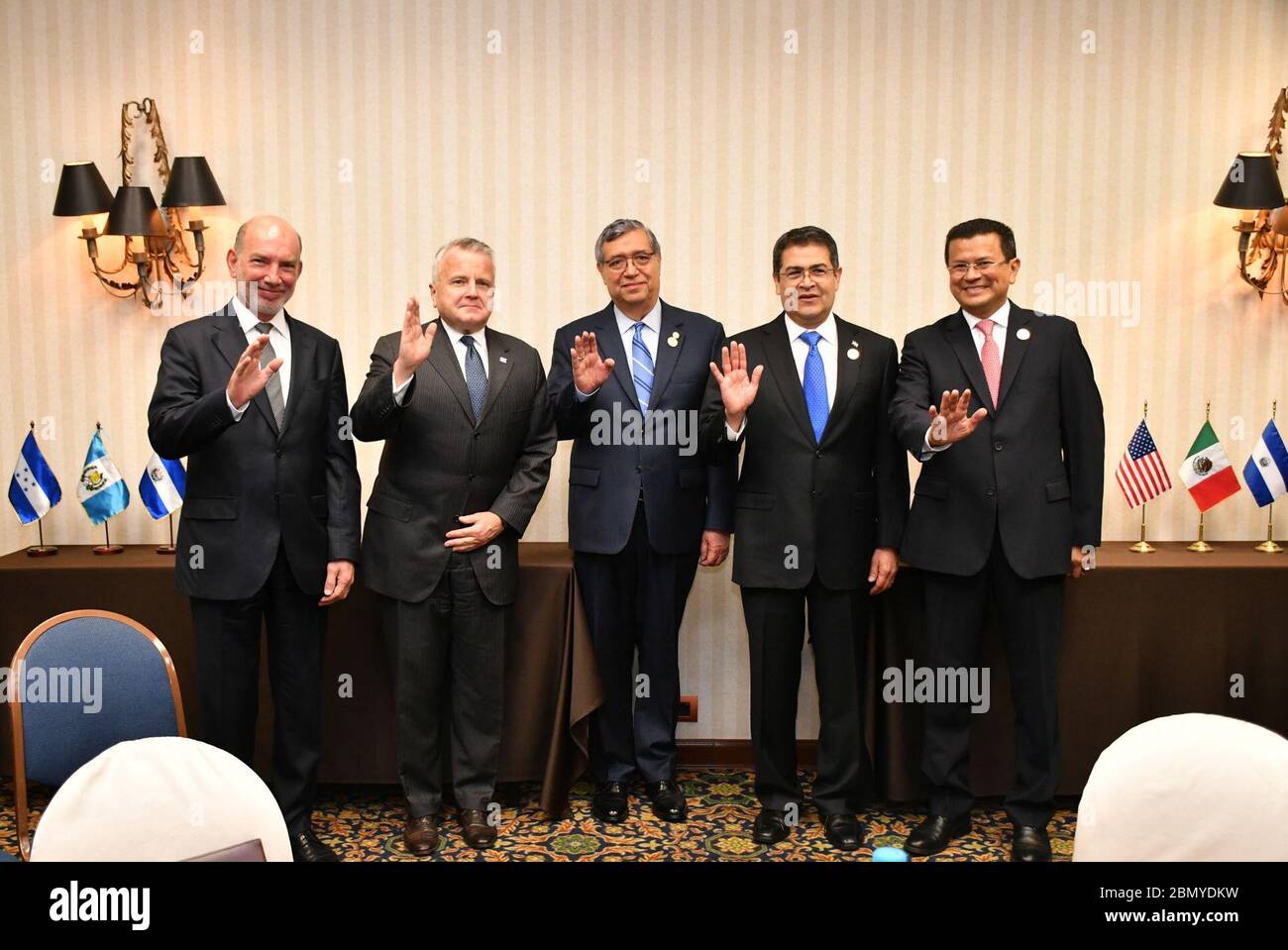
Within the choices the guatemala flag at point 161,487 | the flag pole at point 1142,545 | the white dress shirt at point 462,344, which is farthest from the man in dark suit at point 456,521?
the flag pole at point 1142,545

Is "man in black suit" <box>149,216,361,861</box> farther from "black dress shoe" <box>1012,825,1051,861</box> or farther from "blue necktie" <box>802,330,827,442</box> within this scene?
"black dress shoe" <box>1012,825,1051,861</box>

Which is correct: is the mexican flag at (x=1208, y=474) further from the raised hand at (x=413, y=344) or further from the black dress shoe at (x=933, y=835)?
the raised hand at (x=413, y=344)

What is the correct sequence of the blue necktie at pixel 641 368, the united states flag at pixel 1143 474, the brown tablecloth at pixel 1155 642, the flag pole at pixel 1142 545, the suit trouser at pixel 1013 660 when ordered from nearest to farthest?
1. the suit trouser at pixel 1013 660
2. the blue necktie at pixel 641 368
3. the brown tablecloth at pixel 1155 642
4. the flag pole at pixel 1142 545
5. the united states flag at pixel 1143 474

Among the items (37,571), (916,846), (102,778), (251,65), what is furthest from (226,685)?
(251,65)

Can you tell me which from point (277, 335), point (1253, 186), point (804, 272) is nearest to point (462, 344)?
point (277, 335)

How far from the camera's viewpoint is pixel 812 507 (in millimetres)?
3604

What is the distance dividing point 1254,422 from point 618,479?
262cm

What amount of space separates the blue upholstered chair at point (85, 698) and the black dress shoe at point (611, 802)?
1544mm

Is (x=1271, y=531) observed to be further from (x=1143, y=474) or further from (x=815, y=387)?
(x=815, y=387)

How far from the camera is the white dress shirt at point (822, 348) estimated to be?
3.65m

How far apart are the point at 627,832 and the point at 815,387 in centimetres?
159

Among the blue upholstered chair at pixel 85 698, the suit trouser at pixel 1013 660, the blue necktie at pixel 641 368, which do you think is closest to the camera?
the blue upholstered chair at pixel 85 698
